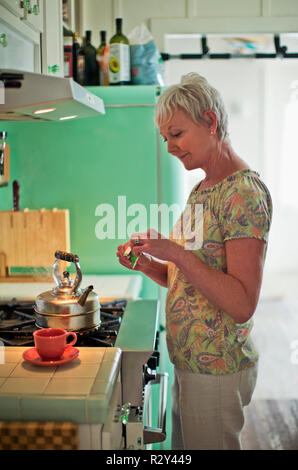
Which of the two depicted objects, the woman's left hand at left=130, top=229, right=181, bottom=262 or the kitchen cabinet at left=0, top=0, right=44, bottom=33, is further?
the kitchen cabinet at left=0, top=0, right=44, bottom=33

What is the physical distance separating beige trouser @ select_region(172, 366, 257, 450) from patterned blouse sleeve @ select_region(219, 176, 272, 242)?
38cm

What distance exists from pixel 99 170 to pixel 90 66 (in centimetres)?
50

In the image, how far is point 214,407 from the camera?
51.3 inches

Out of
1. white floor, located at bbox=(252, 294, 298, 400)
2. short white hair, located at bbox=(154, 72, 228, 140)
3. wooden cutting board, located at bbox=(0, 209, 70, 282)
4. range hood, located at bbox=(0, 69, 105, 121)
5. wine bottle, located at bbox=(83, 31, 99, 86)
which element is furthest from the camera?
white floor, located at bbox=(252, 294, 298, 400)

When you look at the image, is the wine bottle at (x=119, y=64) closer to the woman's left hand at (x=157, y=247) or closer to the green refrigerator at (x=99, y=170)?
the green refrigerator at (x=99, y=170)

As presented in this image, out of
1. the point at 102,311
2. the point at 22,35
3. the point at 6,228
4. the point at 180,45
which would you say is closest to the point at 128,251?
the point at 102,311

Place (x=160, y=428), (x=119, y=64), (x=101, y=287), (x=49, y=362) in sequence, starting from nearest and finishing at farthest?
(x=49, y=362) → (x=160, y=428) → (x=101, y=287) → (x=119, y=64)

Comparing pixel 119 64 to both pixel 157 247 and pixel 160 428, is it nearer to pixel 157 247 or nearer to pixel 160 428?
pixel 157 247

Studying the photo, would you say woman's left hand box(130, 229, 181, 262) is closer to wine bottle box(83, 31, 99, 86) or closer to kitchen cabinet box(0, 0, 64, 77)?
kitchen cabinet box(0, 0, 64, 77)

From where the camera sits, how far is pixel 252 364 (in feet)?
4.38

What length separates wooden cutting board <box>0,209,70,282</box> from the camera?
2.09 m

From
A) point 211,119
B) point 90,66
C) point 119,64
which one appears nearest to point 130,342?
point 211,119

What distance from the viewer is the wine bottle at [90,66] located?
2342 mm

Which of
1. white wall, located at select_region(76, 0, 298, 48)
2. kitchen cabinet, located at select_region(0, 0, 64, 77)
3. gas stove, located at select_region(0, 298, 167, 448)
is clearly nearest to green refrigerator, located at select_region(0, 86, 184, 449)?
kitchen cabinet, located at select_region(0, 0, 64, 77)
